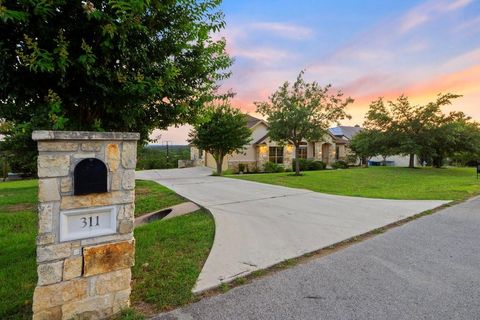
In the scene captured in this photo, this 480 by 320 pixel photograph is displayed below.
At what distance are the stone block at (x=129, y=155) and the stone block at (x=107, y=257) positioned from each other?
741 millimetres

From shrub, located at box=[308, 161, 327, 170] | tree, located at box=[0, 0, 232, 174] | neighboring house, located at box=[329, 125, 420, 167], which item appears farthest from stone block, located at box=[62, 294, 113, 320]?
neighboring house, located at box=[329, 125, 420, 167]

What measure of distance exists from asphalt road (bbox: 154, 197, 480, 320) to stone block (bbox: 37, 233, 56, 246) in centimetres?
115

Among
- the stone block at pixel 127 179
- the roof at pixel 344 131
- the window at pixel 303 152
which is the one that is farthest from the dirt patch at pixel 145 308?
the roof at pixel 344 131

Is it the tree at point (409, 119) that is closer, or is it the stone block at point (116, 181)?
the stone block at point (116, 181)

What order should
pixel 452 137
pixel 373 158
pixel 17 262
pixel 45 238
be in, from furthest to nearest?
pixel 373 158 → pixel 452 137 → pixel 17 262 → pixel 45 238

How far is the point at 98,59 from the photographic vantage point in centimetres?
266

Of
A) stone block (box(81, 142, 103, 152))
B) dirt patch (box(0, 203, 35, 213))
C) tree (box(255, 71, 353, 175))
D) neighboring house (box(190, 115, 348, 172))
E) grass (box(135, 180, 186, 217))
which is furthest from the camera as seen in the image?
neighboring house (box(190, 115, 348, 172))

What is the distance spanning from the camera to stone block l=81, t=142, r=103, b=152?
2.20 m

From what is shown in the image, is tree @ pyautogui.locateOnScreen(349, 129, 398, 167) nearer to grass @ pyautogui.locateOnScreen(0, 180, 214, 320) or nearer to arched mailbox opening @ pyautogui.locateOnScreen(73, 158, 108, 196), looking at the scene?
grass @ pyautogui.locateOnScreen(0, 180, 214, 320)

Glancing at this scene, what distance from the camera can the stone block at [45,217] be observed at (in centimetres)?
204

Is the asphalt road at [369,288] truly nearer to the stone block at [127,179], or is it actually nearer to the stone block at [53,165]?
the stone block at [127,179]

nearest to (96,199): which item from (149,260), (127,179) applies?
(127,179)

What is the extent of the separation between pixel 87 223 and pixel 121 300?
82 centimetres

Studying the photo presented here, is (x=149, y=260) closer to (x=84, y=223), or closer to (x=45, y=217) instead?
(x=84, y=223)
